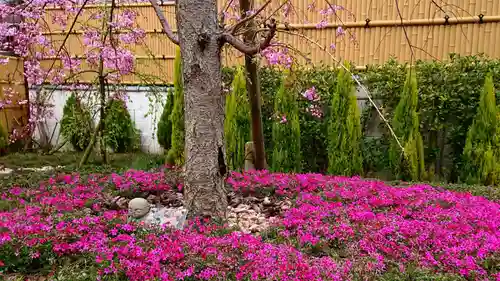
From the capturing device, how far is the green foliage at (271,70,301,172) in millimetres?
6203

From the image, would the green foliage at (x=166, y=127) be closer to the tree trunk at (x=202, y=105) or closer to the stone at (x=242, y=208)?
the stone at (x=242, y=208)

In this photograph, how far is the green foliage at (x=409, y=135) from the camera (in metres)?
5.64

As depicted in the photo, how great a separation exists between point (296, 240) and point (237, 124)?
3.76m

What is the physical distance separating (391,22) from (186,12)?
164 inches

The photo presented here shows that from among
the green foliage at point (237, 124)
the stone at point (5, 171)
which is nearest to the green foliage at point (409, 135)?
the green foliage at point (237, 124)

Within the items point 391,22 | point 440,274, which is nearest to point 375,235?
point 440,274

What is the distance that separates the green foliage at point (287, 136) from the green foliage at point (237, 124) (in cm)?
50

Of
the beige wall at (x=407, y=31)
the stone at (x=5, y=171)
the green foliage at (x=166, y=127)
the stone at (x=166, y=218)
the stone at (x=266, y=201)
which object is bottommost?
the stone at (x=5, y=171)

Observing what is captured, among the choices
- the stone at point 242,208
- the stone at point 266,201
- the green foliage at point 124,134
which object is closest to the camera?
the stone at point 242,208

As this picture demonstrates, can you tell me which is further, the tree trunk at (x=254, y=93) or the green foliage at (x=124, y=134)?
the green foliage at (x=124, y=134)

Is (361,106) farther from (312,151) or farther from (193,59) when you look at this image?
(193,59)

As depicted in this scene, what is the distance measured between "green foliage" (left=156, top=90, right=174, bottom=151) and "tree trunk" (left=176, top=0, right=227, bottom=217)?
4403 mm

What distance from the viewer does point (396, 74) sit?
601 centimetres

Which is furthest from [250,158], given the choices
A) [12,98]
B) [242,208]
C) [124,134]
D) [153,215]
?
Answer: [12,98]
